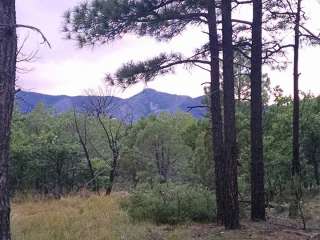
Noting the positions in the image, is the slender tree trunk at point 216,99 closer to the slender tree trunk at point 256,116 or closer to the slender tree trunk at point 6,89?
the slender tree trunk at point 256,116

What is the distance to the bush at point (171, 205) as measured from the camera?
1167 centimetres

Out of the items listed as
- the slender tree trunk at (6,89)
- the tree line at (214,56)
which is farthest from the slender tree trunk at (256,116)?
the slender tree trunk at (6,89)

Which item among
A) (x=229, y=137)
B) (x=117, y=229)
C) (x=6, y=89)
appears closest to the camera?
(x=6, y=89)

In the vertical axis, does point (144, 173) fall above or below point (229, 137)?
below

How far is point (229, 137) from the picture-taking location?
961cm

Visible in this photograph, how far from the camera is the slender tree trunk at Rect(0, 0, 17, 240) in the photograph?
4.66 metres

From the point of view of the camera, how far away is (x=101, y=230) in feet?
31.1

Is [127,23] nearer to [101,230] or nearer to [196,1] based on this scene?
[196,1]

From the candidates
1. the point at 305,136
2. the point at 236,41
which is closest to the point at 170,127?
the point at 305,136

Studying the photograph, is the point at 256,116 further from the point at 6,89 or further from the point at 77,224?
the point at 6,89

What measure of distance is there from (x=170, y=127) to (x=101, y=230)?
39.6 m

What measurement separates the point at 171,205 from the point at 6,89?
7.48 m

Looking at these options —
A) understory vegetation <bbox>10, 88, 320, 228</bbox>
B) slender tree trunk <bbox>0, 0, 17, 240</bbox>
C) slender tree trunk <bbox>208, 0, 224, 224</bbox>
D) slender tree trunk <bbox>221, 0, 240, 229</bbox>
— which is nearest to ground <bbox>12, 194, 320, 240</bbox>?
slender tree trunk <bbox>221, 0, 240, 229</bbox>

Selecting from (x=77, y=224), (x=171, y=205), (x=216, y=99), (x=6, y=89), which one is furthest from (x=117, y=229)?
(x=6, y=89)
